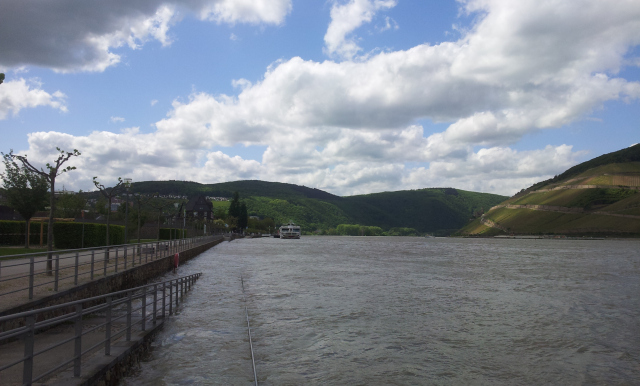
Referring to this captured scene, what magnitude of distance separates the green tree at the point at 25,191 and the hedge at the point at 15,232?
64 centimetres

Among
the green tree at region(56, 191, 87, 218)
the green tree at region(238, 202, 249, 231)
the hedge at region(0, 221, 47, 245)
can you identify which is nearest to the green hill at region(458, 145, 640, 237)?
the green tree at region(238, 202, 249, 231)

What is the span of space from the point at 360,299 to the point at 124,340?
44.0ft

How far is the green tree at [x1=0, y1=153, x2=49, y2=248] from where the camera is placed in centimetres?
3588

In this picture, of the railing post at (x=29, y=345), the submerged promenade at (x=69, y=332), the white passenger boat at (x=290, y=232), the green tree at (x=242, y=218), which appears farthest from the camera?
the green tree at (x=242, y=218)

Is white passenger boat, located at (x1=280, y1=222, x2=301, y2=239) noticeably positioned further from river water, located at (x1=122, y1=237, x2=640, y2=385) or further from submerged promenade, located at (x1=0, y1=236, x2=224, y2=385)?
submerged promenade, located at (x1=0, y1=236, x2=224, y2=385)

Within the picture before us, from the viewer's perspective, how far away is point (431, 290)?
84.7 feet

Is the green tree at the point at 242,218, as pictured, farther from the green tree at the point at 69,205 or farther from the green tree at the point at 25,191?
the green tree at the point at 25,191

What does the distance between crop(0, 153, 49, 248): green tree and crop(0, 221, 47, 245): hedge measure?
641 mm

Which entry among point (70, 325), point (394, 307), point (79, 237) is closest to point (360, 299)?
point (394, 307)

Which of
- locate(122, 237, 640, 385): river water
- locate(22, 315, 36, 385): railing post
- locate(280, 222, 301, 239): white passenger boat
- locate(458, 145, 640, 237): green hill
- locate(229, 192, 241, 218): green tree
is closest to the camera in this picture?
locate(22, 315, 36, 385): railing post

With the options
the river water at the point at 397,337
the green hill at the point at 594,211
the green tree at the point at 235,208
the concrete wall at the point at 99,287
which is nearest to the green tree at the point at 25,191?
the concrete wall at the point at 99,287

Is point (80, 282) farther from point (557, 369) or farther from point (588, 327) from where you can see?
point (588, 327)

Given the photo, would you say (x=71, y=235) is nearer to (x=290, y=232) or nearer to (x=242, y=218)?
(x=290, y=232)

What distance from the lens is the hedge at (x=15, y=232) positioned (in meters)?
36.5
